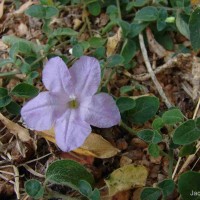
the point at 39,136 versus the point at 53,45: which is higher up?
the point at 53,45

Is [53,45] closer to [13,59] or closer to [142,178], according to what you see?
[13,59]

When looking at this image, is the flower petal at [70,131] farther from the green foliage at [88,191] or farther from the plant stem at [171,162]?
the plant stem at [171,162]

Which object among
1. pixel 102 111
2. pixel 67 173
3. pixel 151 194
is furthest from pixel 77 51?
pixel 151 194

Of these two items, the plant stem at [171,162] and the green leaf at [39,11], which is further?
the green leaf at [39,11]

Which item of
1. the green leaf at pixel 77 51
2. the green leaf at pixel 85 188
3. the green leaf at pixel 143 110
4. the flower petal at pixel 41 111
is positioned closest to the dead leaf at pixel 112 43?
the green leaf at pixel 77 51

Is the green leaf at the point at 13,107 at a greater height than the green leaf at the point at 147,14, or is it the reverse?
the green leaf at the point at 147,14

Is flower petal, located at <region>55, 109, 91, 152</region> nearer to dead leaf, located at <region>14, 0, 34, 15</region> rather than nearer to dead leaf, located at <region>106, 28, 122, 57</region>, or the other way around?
dead leaf, located at <region>106, 28, 122, 57</region>

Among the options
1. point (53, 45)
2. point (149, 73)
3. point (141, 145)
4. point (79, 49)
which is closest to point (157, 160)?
point (141, 145)
